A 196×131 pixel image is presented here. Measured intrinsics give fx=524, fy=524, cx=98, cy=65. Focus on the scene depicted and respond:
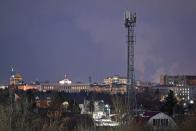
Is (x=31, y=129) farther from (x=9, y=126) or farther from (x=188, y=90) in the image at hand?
(x=188, y=90)

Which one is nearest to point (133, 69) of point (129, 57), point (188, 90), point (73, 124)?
point (129, 57)

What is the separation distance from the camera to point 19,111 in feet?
42.8

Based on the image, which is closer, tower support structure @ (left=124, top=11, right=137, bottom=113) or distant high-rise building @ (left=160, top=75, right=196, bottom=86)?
tower support structure @ (left=124, top=11, right=137, bottom=113)

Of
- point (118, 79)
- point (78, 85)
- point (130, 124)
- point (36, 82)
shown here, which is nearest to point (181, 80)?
point (118, 79)

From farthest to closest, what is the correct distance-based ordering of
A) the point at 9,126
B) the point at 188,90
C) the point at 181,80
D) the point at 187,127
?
the point at 181,80 → the point at 188,90 → the point at 187,127 → the point at 9,126

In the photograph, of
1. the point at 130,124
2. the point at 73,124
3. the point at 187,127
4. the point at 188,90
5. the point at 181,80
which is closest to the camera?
the point at 187,127

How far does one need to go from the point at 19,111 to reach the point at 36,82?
12215 centimetres

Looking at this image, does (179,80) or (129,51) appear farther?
(179,80)

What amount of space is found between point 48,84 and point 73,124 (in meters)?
111

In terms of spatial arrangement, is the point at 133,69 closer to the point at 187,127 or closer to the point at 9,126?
the point at 187,127

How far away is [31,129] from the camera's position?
13680mm

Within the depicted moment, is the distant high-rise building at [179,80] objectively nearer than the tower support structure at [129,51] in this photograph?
No

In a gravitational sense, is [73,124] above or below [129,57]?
below

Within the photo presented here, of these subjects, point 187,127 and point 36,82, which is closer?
point 187,127
